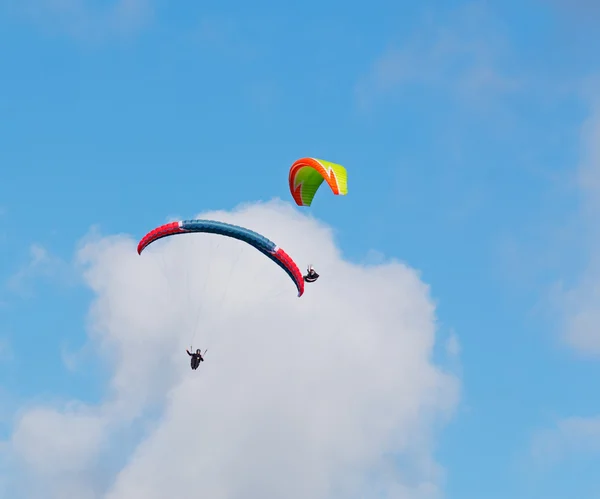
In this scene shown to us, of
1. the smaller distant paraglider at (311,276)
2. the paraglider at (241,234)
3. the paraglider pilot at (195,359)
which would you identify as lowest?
the paraglider pilot at (195,359)

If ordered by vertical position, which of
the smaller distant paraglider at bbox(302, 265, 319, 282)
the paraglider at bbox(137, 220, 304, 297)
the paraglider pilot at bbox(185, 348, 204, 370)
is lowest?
the paraglider pilot at bbox(185, 348, 204, 370)

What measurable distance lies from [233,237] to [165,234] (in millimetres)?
5091

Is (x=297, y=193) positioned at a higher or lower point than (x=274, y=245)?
higher

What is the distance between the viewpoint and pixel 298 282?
69.9 meters

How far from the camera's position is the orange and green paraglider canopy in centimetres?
6688

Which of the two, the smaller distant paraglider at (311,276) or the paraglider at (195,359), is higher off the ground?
the smaller distant paraglider at (311,276)

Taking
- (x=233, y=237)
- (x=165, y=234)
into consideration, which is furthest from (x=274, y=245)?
(x=165, y=234)

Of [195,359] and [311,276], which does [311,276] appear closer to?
[311,276]

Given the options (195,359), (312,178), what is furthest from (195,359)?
→ (312,178)

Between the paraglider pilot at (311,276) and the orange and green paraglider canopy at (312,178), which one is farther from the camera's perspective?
the paraglider pilot at (311,276)

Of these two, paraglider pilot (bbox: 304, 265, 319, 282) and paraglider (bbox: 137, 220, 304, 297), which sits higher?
paraglider pilot (bbox: 304, 265, 319, 282)

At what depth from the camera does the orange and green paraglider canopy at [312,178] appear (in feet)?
219

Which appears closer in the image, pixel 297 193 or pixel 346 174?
pixel 346 174

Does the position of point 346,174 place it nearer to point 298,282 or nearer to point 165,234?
point 298,282
